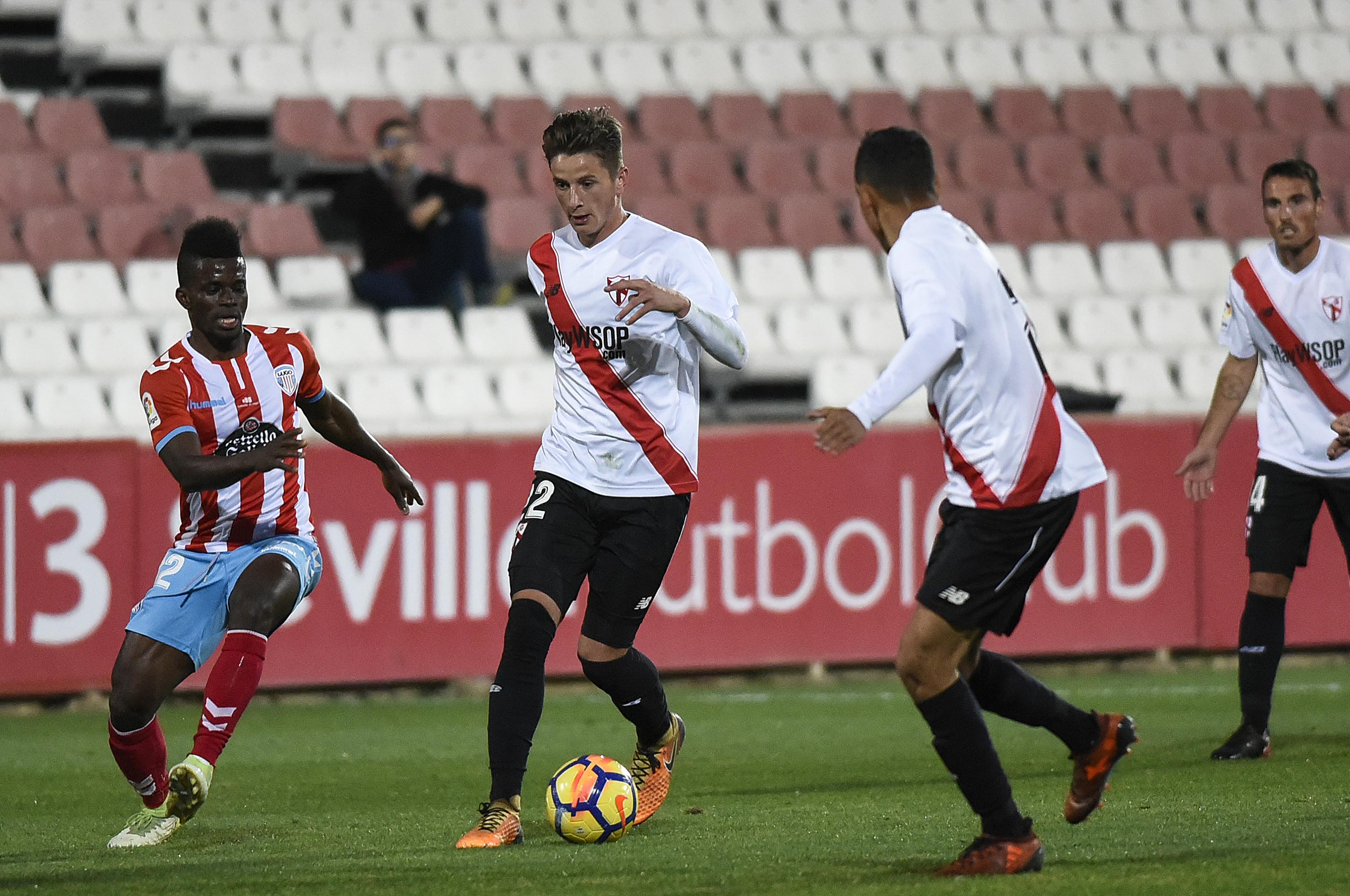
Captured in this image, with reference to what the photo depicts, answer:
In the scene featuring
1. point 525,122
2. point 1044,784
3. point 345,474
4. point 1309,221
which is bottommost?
point 1044,784

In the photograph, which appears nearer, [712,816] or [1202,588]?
[712,816]

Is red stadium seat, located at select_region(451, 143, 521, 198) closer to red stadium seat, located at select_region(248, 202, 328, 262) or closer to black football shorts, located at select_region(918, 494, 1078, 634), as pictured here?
red stadium seat, located at select_region(248, 202, 328, 262)

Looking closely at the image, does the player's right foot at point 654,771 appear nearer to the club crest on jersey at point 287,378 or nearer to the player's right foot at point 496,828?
the player's right foot at point 496,828

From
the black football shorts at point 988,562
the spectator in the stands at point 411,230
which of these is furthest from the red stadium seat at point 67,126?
the black football shorts at point 988,562

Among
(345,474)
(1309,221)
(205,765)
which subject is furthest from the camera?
(345,474)

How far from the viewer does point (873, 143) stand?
4.80m

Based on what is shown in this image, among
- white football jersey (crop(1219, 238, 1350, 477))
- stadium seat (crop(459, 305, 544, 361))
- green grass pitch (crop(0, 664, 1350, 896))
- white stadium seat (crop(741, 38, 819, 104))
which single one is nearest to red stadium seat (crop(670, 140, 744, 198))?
white stadium seat (crop(741, 38, 819, 104))

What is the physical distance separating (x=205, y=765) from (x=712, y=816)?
166 cm

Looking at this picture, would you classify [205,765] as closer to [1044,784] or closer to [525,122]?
[1044,784]

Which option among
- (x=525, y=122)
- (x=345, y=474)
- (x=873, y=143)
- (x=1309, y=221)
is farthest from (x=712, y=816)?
(x=525, y=122)

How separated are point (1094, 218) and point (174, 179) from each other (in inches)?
291

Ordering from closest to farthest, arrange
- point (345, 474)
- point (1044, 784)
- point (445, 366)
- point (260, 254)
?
point (1044, 784) < point (345, 474) < point (445, 366) < point (260, 254)

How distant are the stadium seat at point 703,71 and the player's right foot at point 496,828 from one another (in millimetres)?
10713

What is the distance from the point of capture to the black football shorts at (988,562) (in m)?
4.70
